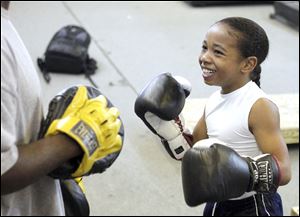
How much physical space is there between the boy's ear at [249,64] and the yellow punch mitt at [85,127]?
494 mm

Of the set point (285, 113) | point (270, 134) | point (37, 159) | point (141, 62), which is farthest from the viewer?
point (141, 62)

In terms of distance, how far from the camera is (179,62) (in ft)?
14.2

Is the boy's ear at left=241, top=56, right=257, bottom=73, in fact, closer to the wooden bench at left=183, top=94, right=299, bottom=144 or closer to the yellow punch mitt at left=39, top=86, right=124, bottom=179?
the yellow punch mitt at left=39, top=86, right=124, bottom=179

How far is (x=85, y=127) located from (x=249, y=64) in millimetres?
628

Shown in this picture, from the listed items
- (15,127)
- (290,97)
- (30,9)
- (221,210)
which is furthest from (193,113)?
(30,9)

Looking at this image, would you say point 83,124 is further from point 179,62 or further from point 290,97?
point 179,62

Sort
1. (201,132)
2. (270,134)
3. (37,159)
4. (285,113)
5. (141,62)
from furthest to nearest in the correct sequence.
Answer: (141,62) < (285,113) < (201,132) < (270,134) < (37,159)

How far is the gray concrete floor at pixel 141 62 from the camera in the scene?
269 centimetres

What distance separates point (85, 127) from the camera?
1.00 metres

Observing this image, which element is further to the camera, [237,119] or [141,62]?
[141,62]

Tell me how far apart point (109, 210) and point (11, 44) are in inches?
68.4

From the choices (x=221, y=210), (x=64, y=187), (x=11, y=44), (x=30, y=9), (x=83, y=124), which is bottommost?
(x=30, y=9)

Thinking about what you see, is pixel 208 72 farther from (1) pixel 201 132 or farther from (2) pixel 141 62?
(2) pixel 141 62

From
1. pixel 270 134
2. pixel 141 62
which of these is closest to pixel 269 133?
pixel 270 134
